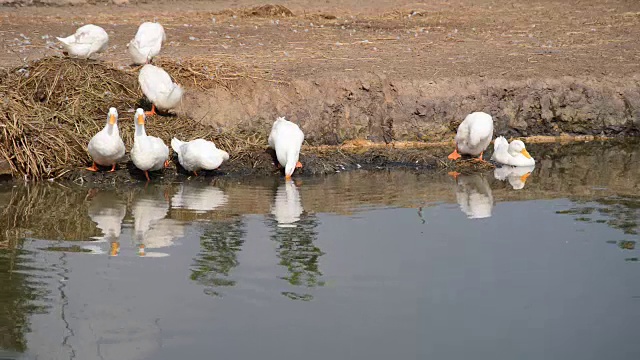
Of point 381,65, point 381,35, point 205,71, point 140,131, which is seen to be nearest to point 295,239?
Result: point 140,131

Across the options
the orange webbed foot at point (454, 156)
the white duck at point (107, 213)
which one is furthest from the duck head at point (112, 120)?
the orange webbed foot at point (454, 156)

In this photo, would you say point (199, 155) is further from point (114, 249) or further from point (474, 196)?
point (474, 196)

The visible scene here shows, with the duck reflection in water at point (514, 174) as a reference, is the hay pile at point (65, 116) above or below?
above

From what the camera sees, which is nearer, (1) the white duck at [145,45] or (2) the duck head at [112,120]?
(2) the duck head at [112,120]

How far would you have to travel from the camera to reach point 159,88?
10.7 meters

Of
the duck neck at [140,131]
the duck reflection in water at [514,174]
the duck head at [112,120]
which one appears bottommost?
the duck reflection in water at [514,174]

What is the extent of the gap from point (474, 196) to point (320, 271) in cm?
302

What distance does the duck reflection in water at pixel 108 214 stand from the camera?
7774 mm

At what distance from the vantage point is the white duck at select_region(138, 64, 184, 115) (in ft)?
35.1

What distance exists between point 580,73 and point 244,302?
7950 mm

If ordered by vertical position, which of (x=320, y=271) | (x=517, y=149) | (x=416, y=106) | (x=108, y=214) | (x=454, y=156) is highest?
(x=416, y=106)

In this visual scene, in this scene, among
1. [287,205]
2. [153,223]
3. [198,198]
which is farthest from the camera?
[198,198]

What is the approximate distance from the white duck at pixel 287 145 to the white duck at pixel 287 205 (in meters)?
0.19

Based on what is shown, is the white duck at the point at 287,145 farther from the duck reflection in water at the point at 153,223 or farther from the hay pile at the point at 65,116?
the duck reflection in water at the point at 153,223
